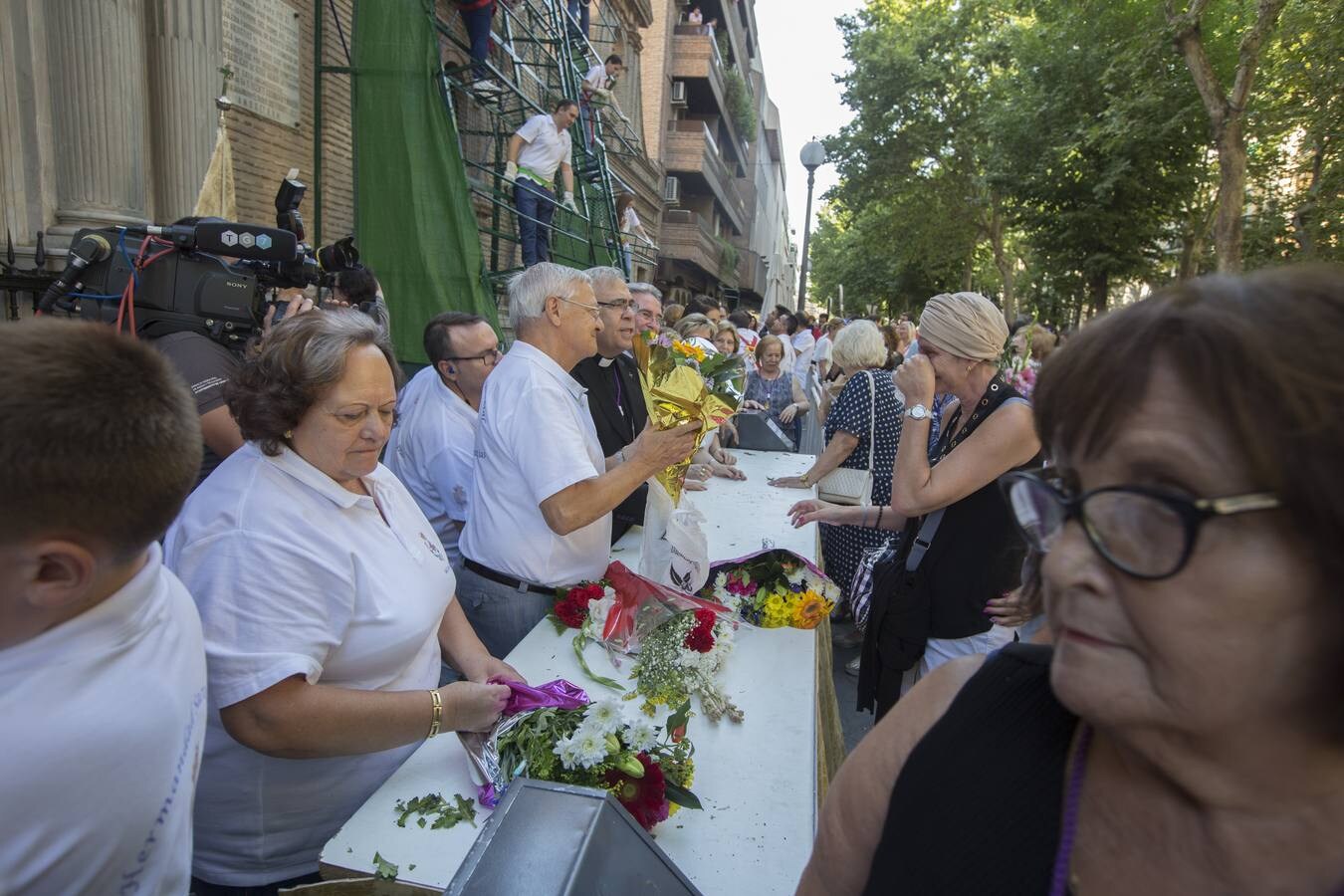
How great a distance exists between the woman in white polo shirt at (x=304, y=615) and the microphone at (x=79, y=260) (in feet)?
4.65

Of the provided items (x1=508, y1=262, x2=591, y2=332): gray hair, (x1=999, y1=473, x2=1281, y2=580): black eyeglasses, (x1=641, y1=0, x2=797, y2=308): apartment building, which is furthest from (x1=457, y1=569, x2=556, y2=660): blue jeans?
(x1=641, y1=0, x2=797, y2=308): apartment building

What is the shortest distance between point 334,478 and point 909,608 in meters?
1.99

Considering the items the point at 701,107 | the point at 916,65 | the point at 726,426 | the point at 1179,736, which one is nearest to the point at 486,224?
the point at 726,426

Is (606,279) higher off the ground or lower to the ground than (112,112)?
lower

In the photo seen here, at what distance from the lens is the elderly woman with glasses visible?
76 centimetres

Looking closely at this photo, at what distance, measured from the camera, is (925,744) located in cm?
107

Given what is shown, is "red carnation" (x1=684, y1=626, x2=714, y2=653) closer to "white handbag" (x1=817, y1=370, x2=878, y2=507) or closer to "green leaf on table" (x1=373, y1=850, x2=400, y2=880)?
"green leaf on table" (x1=373, y1=850, x2=400, y2=880)

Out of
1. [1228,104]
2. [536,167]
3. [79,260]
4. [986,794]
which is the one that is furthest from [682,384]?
[1228,104]

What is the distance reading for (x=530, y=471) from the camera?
255 centimetres

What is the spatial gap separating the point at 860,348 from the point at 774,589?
11.2 feet

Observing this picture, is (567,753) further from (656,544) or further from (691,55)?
(691,55)

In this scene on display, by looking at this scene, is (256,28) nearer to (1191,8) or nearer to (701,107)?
(1191,8)

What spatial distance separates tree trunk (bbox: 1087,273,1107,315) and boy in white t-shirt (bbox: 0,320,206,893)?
2161 centimetres

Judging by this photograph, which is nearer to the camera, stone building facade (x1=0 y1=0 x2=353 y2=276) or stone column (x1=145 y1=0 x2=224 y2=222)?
stone building facade (x1=0 y1=0 x2=353 y2=276)
